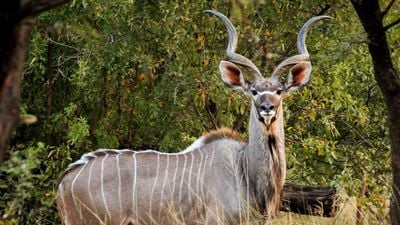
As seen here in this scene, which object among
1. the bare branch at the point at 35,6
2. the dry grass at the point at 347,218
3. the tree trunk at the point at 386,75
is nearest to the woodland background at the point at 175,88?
the dry grass at the point at 347,218

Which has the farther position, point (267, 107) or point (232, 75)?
point (232, 75)

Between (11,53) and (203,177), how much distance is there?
3.39 metres

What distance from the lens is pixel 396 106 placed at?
3859 mm

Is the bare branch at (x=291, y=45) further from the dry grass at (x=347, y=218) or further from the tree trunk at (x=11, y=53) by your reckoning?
the tree trunk at (x=11, y=53)

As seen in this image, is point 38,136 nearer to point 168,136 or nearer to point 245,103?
point 168,136

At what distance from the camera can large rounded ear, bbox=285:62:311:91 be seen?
5.40 m

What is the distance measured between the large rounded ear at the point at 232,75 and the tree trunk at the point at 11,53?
3501mm

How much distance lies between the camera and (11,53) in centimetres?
200

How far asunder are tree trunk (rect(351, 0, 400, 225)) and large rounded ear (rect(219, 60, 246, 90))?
1638 mm

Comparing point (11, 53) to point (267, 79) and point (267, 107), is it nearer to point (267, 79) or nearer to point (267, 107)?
point (267, 107)

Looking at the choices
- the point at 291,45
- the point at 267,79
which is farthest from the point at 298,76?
the point at 291,45

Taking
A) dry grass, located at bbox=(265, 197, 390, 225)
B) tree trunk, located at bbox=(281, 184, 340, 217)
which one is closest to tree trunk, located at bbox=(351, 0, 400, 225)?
dry grass, located at bbox=(265, 197, 390, 225)

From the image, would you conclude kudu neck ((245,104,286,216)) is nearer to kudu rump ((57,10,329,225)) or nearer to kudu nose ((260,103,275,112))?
kudu rump ((57,10,329,225))

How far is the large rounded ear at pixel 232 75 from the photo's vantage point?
18.0 feet
